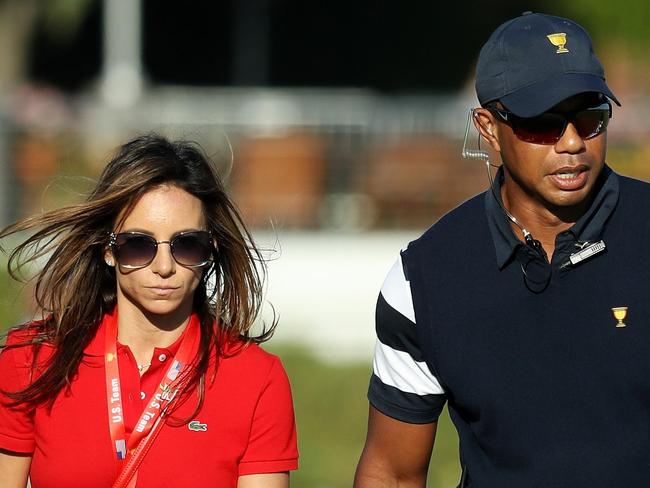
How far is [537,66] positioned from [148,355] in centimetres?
139

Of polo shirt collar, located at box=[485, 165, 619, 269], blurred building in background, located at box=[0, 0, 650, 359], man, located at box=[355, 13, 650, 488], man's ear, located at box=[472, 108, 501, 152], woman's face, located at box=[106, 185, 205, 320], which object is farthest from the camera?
blurred building in background, located at box=[0, 0, 650, 359]

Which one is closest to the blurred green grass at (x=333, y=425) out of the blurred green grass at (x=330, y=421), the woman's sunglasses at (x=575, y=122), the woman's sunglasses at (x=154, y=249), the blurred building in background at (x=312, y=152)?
the blurred green grass at (x=330, y=421)

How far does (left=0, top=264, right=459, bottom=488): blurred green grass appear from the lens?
25.7 feet

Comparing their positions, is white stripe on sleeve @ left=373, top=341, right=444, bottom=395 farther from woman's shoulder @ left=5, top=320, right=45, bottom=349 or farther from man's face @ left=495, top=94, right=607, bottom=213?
woman's shoulder @ left=5, top=320, right=45, bottom=349


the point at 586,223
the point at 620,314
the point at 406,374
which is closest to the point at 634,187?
the point at 586,223

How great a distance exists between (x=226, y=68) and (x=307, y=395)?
1301 centimetres

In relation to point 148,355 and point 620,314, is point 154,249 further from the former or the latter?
point 620,314

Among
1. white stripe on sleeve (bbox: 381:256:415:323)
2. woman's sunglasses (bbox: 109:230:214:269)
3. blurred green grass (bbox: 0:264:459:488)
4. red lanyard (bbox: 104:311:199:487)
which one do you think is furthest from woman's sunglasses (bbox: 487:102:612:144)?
blurred green grass (bbox: 0:264:459:488)

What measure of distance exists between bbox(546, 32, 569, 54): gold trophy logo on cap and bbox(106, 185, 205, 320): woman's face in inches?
45.5

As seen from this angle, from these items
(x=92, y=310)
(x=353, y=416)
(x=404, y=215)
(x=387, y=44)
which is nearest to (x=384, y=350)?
(x=92, y=310)

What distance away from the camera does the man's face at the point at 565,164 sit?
3.70 m

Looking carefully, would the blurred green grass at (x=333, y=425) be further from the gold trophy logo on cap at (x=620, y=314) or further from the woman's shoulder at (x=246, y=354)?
the gold trophy logo on cap at (x=620, y=314)

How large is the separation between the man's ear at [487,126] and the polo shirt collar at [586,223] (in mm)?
186

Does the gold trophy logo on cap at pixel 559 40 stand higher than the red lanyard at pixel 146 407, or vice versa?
the gold trophy logo on cap at pixel 559 40
